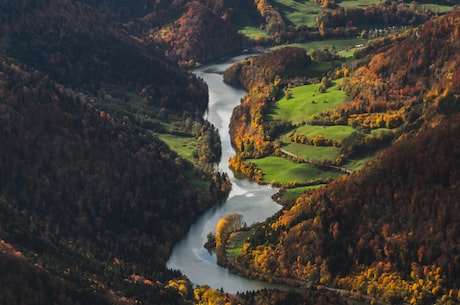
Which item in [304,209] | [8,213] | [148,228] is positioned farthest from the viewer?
[148,228]

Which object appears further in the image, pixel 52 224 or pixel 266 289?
pixel 52 224

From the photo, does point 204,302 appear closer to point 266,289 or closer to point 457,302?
point 266,289

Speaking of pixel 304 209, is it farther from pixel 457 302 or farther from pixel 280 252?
pixel 457 302

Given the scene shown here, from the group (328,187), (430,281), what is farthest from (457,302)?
(328,187)

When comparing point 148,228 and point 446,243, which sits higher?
point 446,243

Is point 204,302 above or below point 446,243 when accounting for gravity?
below

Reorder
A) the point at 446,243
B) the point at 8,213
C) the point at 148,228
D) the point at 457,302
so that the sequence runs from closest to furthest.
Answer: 1. the point at 457,302
2. the point at 446,243
3. the point at 8,213
4. the point at 148,228

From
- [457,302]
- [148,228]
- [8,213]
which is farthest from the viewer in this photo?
[148,228]

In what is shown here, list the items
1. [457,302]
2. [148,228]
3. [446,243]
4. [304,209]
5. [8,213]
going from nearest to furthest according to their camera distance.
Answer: [457,302] → [446,243] → [8,213] → [304,209] → [148,228]

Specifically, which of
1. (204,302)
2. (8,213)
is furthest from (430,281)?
(8,213)
